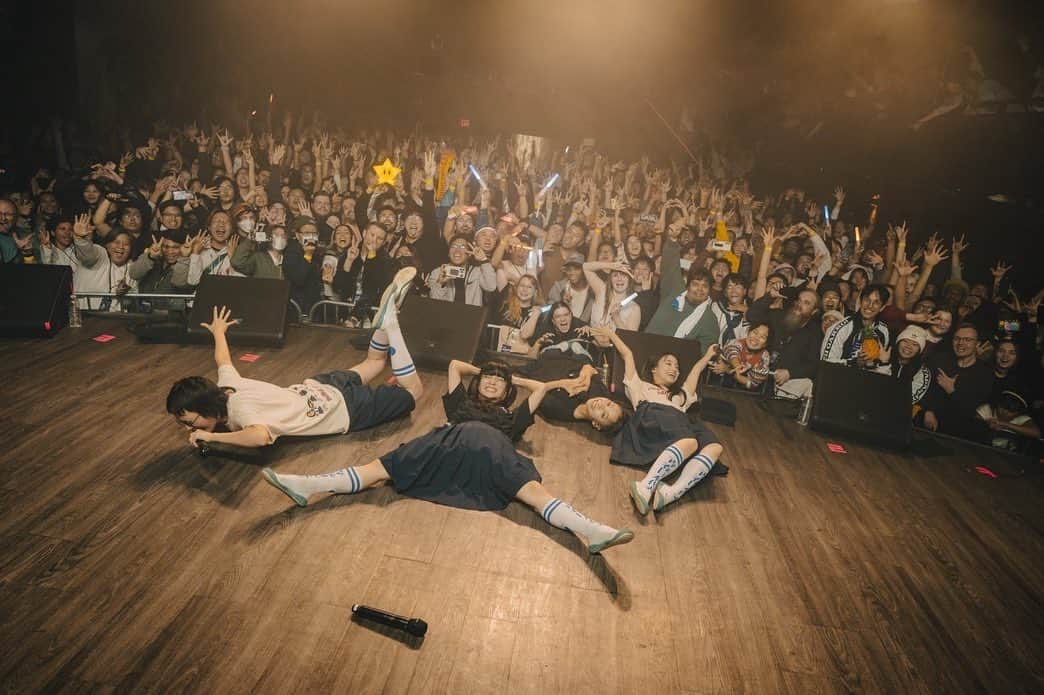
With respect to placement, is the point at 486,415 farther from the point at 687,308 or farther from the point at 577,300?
the point at 687,308

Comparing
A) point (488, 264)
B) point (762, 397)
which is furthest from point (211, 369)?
point (762, 397)

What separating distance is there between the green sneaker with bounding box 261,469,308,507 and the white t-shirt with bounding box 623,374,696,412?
2.40m

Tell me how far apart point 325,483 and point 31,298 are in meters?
3.79

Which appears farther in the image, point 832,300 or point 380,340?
point 832,300

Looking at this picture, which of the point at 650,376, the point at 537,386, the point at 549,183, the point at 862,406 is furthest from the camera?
the point at 549,183

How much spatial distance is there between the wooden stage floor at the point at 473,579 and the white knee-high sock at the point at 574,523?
13 cm

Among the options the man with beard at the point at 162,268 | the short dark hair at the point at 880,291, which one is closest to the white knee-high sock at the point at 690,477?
the short dark hair at the point at 880,291

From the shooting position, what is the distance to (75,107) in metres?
5.83

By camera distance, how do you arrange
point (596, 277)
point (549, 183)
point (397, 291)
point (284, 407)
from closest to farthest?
1. point (284, 407)
2. point (397, 291)
3. point (596, 277)
4. point (549, 183)

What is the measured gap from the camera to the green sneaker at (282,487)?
2.95 metres

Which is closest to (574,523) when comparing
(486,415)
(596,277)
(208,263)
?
(486,415)

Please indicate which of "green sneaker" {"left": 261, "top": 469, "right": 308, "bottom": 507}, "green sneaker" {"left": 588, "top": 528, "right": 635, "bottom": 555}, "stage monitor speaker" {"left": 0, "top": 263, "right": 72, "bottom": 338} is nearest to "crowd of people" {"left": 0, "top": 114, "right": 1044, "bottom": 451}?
"stage monitor speaker" {"left": 0, "top": 263, "right": 72, "bottom": 338}

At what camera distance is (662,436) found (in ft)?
12.8

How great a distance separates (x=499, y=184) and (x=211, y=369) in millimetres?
3268
